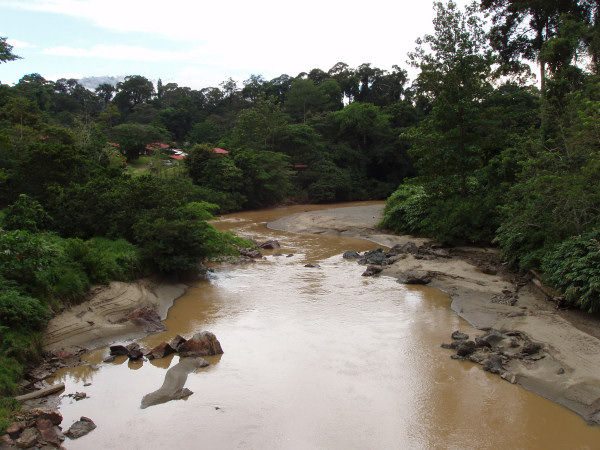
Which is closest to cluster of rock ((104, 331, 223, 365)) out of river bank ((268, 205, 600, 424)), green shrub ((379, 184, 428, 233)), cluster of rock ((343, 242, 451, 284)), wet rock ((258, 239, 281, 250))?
river bank ((268, 205, 600, 424))

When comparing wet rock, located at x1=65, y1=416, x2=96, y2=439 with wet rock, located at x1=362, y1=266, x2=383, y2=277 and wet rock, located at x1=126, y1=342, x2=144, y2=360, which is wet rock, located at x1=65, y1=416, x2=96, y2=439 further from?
wet rock, located at x1=362, y1=266, x2=383, y2=277

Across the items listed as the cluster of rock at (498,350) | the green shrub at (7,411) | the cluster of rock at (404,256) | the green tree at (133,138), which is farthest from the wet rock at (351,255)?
the green tree at (133,138)

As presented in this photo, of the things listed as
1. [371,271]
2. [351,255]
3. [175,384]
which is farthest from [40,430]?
[351,255]

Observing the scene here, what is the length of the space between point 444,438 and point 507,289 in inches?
318

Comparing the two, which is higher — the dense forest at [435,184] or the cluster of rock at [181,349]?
the dense forest at [435,184]

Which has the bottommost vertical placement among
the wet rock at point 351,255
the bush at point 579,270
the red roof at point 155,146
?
the wet rock at point 351,255

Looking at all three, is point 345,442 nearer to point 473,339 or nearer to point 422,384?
point 422,384

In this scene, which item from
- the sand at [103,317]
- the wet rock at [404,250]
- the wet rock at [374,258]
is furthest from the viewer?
the wet rock at [404,250]

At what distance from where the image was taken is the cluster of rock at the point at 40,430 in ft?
20.4

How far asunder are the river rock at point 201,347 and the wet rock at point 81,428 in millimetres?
2737

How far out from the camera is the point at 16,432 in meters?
6.35

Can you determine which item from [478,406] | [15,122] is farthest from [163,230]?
[15,122]

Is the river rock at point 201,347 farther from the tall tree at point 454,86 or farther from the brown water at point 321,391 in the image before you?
the tall tree at point 454,86

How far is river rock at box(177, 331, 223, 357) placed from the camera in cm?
962
